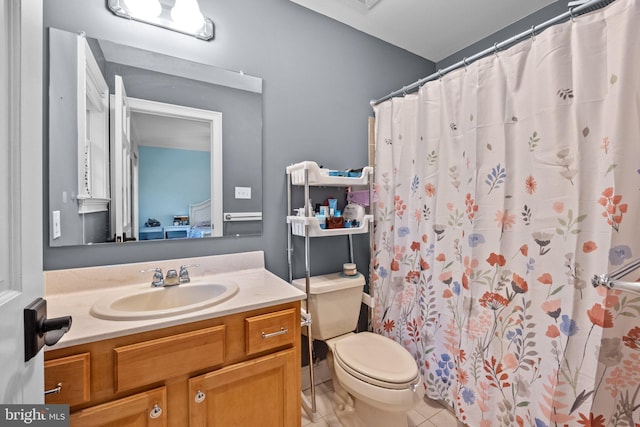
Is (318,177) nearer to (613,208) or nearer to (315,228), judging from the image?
(315,228)

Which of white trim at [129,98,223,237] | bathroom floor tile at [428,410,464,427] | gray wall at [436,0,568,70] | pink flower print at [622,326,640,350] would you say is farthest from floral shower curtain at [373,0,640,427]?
white trim at [129,98,223,237]

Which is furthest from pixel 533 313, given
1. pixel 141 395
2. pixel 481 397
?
pixel 141 395

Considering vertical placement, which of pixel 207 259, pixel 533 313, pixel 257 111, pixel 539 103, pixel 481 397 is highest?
pixel 257 111

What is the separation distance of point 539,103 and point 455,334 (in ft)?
3.87

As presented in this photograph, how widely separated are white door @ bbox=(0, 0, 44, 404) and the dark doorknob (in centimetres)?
1

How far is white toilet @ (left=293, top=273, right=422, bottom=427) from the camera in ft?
4.00

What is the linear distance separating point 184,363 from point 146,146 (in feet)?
3.28

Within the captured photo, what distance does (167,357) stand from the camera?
37.0 inches

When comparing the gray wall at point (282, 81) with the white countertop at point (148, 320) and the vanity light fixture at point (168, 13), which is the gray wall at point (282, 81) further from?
the white countertop at point (148, 320)

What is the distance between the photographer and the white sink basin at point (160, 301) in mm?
946

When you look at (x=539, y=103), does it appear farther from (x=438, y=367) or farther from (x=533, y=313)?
(x=438, y=367)

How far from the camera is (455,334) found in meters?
1.48

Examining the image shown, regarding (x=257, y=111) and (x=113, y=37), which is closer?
(x=113, y=37)

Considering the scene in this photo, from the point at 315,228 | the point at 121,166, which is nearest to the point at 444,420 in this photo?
the point at 315,228
